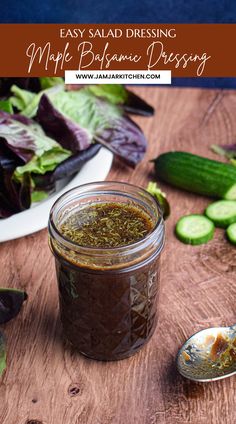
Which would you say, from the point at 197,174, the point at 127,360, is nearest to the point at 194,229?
the point at 197,174

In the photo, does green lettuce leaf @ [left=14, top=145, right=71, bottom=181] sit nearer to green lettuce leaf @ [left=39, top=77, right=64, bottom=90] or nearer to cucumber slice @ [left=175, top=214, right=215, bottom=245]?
green lettuce leaf @ [left=39, top=77, right=64, bottom=90]

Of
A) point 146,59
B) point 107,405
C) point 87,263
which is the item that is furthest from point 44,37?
point 107,405

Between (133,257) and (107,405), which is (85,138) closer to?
(133,257)

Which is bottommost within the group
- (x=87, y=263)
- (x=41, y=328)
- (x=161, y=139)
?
(x=41, y=328)

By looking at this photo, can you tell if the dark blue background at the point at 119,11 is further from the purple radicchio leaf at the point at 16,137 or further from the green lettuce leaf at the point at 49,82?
the purple radicchio leaf at the point at 16,137

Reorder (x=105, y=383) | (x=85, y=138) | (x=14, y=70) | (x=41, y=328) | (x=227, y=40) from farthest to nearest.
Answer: (x=227, y=40), (x=14, y=70), (x=85, y=138), (x=41, y=328), (x=105, y=383)

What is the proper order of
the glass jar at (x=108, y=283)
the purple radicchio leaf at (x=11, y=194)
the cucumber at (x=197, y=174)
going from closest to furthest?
the glass jar at (x=108, y=283)
the purple radicchio leaf at (x=11, y=194)
the cucumber at (x=197, y=174)

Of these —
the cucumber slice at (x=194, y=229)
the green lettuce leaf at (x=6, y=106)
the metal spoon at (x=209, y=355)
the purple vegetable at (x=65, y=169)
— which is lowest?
the metal spoon at (x=209, y=355)

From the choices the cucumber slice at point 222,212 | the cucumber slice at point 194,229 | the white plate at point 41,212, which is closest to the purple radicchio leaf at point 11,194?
the white plate at point 41,212
